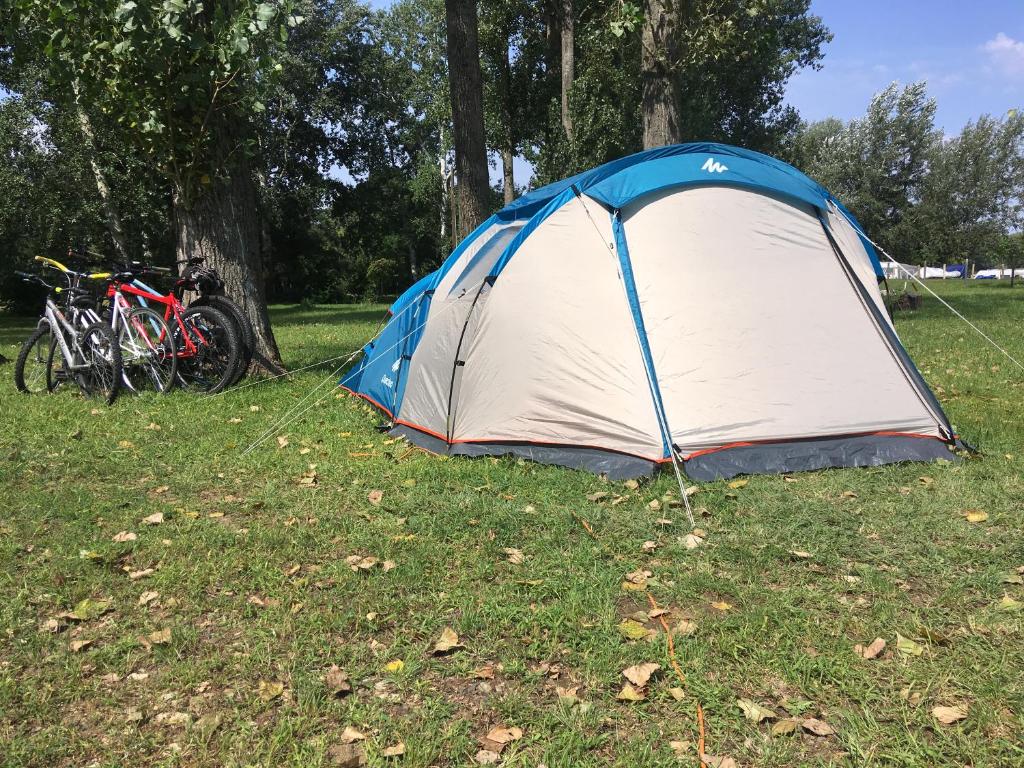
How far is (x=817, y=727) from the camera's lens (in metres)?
2.35

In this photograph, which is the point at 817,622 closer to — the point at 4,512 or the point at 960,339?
the point at 4,512

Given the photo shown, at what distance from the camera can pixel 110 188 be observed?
20.9 metres

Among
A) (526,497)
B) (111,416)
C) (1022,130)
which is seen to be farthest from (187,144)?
(1022,130)

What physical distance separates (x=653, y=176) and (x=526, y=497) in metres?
2.28

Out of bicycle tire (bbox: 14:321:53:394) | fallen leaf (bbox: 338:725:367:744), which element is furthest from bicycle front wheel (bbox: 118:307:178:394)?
fallen leaf (bbox: 338:725:367:744)

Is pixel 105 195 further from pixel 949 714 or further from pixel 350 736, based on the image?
pixel 949 714

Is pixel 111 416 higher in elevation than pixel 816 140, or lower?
lower

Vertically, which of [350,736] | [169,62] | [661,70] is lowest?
[350,736]

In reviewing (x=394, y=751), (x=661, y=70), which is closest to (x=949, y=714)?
(x=394, y=751)

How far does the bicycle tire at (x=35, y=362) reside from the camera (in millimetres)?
7482

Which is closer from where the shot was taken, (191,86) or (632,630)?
(632,630)

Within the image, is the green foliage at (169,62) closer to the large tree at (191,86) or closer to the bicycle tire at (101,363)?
the large tree at (191,86)

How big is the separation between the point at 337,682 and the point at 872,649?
6.31 feet

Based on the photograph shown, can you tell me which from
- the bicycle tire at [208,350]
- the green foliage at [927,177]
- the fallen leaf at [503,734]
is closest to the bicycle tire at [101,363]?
the bicycle tire at [208,350]
